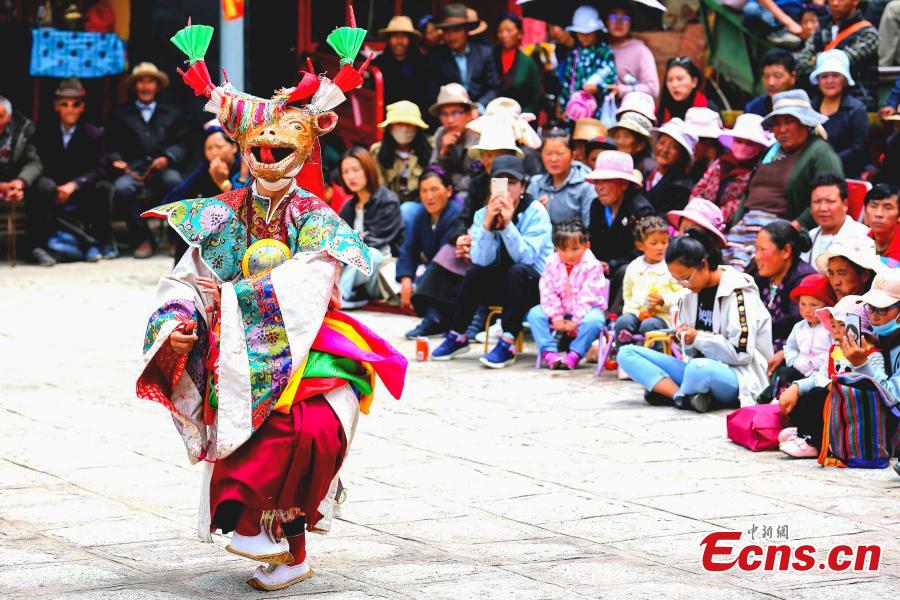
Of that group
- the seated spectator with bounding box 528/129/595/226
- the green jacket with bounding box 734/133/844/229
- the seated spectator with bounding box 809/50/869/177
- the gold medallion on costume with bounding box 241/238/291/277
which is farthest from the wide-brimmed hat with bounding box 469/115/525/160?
the gold medallion on costume with bounding box 241/238/291/277

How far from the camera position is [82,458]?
732 centimetres

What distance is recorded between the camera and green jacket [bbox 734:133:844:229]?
963 cm

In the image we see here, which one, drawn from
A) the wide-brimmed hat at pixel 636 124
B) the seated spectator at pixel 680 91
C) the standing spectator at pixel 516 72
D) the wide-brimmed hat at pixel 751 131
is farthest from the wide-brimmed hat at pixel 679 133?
the standing spectator at pixel 516 72

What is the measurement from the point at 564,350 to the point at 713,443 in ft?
7.48

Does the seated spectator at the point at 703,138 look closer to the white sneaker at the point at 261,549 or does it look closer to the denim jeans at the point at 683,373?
the denim jeans at the point at 683,373

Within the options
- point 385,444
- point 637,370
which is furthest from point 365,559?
point 637,370

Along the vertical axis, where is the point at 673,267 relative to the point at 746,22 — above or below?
below

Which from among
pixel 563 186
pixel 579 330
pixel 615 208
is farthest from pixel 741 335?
pixel 563 186

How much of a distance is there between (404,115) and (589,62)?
1451 mm

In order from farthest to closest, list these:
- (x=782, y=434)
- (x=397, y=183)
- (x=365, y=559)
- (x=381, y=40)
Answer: (x=381, y=40), (x=397, y=183), (x=782, y=434), (x=365, y=559)

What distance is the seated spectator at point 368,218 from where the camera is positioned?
38.1ft

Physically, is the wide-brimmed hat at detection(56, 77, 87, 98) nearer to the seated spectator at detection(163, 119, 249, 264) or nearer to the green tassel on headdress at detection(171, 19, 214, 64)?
the seated spectator at detection(163, 119, 249, 264)

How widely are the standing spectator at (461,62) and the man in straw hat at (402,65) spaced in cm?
22

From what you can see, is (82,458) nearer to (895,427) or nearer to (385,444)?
(385,444)
